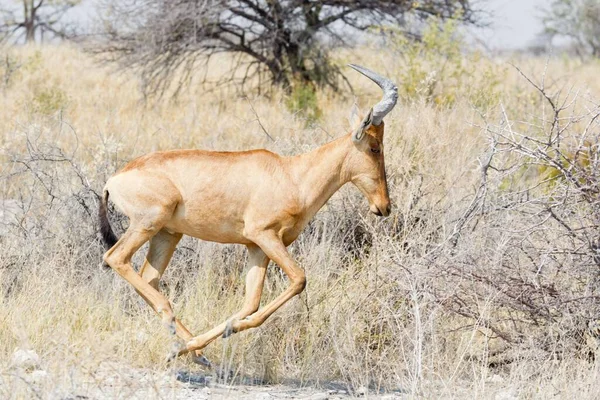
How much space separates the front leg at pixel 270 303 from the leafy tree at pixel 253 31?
11.2 m

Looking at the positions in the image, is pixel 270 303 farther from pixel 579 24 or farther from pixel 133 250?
pixel 579 24

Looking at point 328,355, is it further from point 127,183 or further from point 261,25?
point 261,25

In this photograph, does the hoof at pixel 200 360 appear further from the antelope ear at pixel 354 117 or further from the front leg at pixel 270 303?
the antelope ear at pixel 354 117

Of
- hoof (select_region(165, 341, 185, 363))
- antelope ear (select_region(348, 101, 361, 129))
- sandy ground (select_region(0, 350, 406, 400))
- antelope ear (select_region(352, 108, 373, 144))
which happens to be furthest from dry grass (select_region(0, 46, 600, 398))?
antelope ear (select_region(348, 101, 361, 129))

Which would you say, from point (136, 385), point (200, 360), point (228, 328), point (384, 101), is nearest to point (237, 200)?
point (228, 328)

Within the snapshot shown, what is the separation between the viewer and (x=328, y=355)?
7.50 m

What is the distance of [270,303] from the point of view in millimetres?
6613

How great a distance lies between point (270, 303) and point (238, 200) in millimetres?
751

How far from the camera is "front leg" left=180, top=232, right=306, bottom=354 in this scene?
257 inches

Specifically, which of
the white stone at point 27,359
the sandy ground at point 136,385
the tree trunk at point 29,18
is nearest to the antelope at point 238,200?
the sandy ground at point 136,385

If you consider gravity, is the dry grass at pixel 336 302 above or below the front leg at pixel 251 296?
below

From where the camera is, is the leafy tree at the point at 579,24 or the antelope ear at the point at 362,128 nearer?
the antelope ear at the point at 362,128

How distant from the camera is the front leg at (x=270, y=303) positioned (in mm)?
6520

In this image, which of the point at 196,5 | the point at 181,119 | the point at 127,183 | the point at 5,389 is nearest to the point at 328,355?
the point at 127,183
